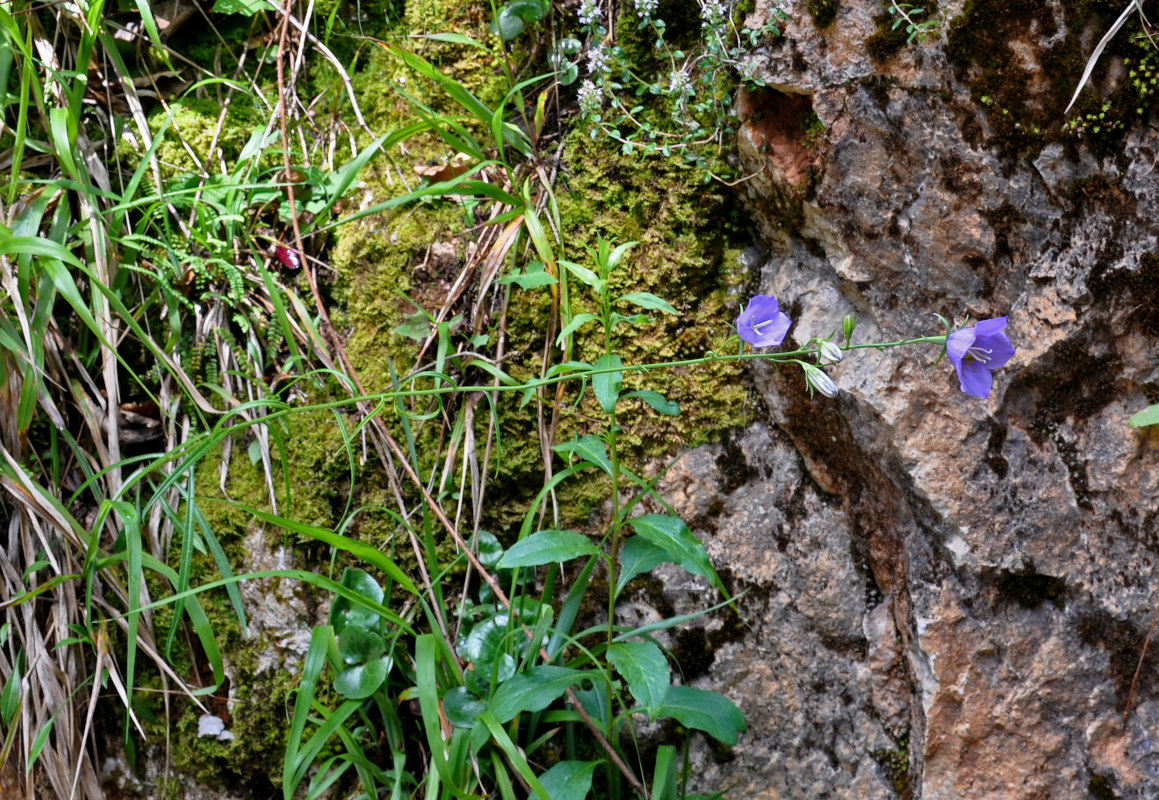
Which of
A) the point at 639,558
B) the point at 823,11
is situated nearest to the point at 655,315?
the point at 639,558

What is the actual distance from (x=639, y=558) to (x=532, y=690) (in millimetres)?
280

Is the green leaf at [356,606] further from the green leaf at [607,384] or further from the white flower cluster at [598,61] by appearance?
the white flower cluster at [598,61]

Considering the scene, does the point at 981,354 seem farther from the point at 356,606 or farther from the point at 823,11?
the point at 356,606

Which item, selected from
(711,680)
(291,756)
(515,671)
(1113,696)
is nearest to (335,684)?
(291,756)

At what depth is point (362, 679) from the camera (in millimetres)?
1558

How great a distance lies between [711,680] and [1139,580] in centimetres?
76

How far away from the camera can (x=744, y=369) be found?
1728 mm

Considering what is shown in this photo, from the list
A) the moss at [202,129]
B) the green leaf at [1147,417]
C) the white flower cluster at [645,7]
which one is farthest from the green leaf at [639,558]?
the moss at [202,129]

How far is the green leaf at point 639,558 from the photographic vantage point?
144cm

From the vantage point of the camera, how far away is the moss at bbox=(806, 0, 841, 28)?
5.09 ft

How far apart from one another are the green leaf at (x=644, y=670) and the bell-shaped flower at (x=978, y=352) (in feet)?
2.00

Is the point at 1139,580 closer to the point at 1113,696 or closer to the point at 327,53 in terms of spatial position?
the point at 1113,696

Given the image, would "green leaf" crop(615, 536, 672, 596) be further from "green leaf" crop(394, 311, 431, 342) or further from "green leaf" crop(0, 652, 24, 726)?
"green leaf" crop(0, 652, 24, 726)

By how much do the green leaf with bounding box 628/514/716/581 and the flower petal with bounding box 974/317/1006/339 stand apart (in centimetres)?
51
